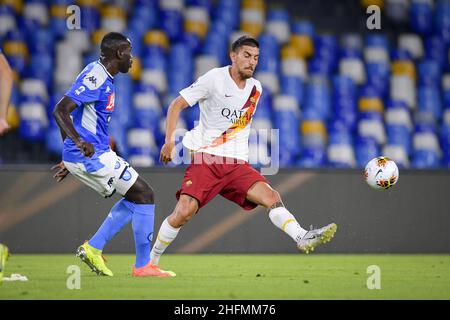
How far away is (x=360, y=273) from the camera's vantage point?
7.73m

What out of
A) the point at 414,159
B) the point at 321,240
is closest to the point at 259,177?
the point at 321,240

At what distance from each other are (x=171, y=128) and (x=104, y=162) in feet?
1.94

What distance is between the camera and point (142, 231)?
7.17 meters

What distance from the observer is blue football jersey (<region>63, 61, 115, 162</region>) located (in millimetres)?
7066

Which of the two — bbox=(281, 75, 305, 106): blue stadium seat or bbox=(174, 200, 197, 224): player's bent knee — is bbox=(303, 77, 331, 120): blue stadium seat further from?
bbox=(174, 200, 197, 224): player's bent knee

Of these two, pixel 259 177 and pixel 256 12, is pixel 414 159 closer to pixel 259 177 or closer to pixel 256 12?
pixel 256 12

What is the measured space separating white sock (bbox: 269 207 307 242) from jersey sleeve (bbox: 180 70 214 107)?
1114 mm

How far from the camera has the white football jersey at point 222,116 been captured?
7.53 metres

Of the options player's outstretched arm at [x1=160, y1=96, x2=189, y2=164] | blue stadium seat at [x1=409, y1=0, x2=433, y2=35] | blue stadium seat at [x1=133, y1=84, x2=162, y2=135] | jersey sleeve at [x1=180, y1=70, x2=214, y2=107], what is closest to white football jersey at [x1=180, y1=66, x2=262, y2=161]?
jersey sleeve at [x1=180, y1=70, x2=214, y2=107]

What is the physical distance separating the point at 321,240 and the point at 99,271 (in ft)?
5.82

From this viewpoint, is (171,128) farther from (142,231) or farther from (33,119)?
(33,119)

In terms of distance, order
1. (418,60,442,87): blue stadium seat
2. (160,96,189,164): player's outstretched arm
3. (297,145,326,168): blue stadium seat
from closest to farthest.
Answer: (160,96,189,164): player's outstretched arm → (297,145,326,168): blue stadium seat → (418,60,442,87): blue stadium seat

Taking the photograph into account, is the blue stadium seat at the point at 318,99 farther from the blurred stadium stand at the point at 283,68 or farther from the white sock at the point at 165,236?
the white sock at the point at 165,236
